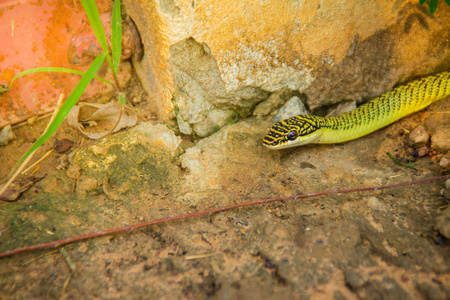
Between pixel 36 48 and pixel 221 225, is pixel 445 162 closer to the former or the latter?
pixel 221 225

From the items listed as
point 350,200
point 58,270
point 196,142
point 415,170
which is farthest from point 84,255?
point 415,170

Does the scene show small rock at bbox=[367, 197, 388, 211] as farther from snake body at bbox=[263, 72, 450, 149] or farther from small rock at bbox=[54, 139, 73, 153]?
small rock at bbox=[54, 139, 73, 153]

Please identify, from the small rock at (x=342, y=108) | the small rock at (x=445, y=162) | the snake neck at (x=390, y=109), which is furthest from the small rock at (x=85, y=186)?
the small rock at (x=445, y=162)

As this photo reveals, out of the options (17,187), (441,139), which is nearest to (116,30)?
(17,187)

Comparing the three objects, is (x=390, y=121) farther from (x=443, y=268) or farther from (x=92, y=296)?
(x=92, y=296)

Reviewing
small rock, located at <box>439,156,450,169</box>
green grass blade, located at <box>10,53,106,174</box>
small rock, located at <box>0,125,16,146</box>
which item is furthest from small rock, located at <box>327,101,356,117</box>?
small rock, located at <box>0,125,16,146</box>

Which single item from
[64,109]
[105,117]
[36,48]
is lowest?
[105,117]
